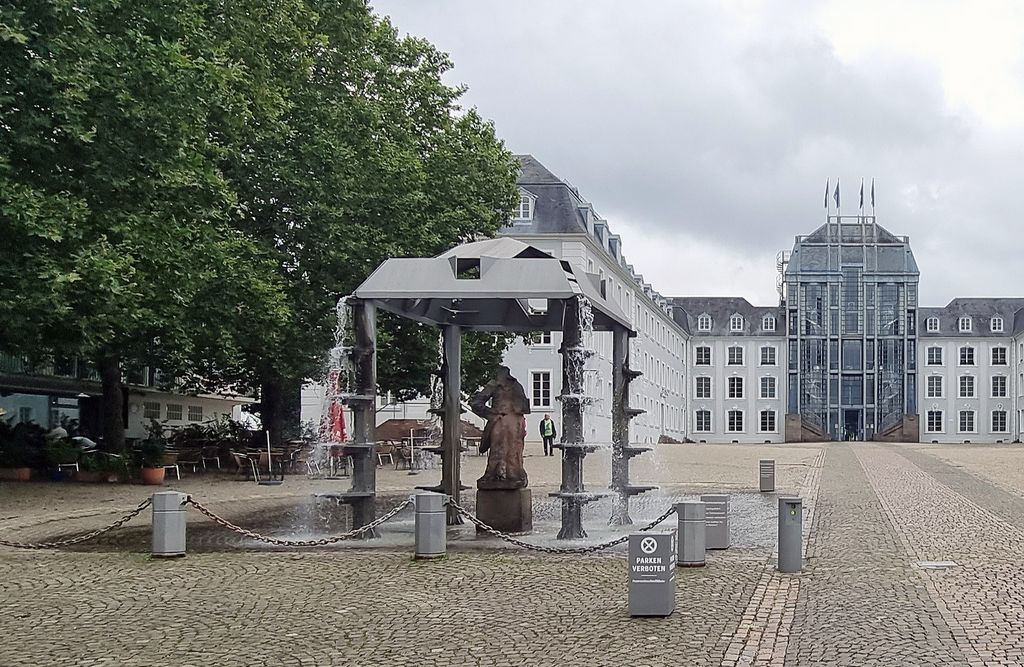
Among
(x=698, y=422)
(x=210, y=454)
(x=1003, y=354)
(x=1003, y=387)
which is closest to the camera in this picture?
(x=210, y=454)

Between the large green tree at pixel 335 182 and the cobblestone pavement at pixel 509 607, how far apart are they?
39.4 ft

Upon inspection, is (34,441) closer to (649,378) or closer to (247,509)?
(247,509)

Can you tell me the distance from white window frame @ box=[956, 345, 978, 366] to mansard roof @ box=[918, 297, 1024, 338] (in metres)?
0.92

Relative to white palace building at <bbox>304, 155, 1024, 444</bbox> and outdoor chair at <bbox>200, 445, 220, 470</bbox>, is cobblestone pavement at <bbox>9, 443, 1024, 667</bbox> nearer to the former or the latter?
outdoor chair at <bbox>200, 445, 220, 470</bbox>

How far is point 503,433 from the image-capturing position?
14.9 m

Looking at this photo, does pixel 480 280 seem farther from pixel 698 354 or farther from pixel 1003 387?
pixel 1003 387

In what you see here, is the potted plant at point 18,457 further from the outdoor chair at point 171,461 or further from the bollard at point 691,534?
the bollard at point 691,534

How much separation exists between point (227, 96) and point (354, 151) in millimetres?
5723

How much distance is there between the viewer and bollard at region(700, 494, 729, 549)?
13.6 meters

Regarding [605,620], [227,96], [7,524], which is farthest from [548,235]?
[605,620]

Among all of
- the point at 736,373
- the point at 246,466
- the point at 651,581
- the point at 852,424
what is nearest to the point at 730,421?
the point at 736,373

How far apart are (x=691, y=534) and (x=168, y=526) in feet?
18.4

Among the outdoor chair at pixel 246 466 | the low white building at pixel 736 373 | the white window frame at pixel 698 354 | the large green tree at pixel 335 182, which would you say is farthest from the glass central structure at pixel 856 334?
the outdoor chair at pixel 246 466

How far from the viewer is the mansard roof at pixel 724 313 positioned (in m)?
99.2
